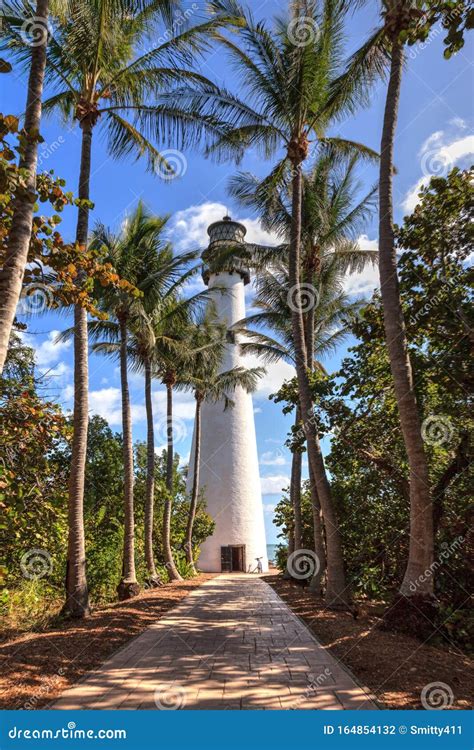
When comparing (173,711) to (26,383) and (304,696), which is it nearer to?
(304,696)

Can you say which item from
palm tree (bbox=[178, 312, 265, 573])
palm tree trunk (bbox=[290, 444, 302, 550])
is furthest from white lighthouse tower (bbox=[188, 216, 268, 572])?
palm tree trunk (bbox=[290, 444, 302, 550])

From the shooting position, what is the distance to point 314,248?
14.6 m

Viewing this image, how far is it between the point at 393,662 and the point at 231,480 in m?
20.9

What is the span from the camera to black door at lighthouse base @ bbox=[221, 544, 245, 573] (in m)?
24.9

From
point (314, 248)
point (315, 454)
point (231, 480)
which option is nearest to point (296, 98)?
point (314, 248)

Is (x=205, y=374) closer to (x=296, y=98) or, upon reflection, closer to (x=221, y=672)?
(x=296, y=98)

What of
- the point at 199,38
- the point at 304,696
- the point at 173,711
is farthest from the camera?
the point at 199,38

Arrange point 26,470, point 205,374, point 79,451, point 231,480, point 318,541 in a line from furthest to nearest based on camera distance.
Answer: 1. point 231,480
2. point 205,374
3. point 318,541
4. point 79,451
5. point 26,470

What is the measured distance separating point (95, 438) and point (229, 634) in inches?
463

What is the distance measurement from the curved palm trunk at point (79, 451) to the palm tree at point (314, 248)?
509 centimetres

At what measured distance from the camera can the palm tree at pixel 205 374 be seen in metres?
20.4

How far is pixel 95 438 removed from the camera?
1791 cm

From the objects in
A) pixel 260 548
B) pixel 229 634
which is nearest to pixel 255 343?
pixel 229 634

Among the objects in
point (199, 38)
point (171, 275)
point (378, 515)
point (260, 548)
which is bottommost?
point (260, 548)
